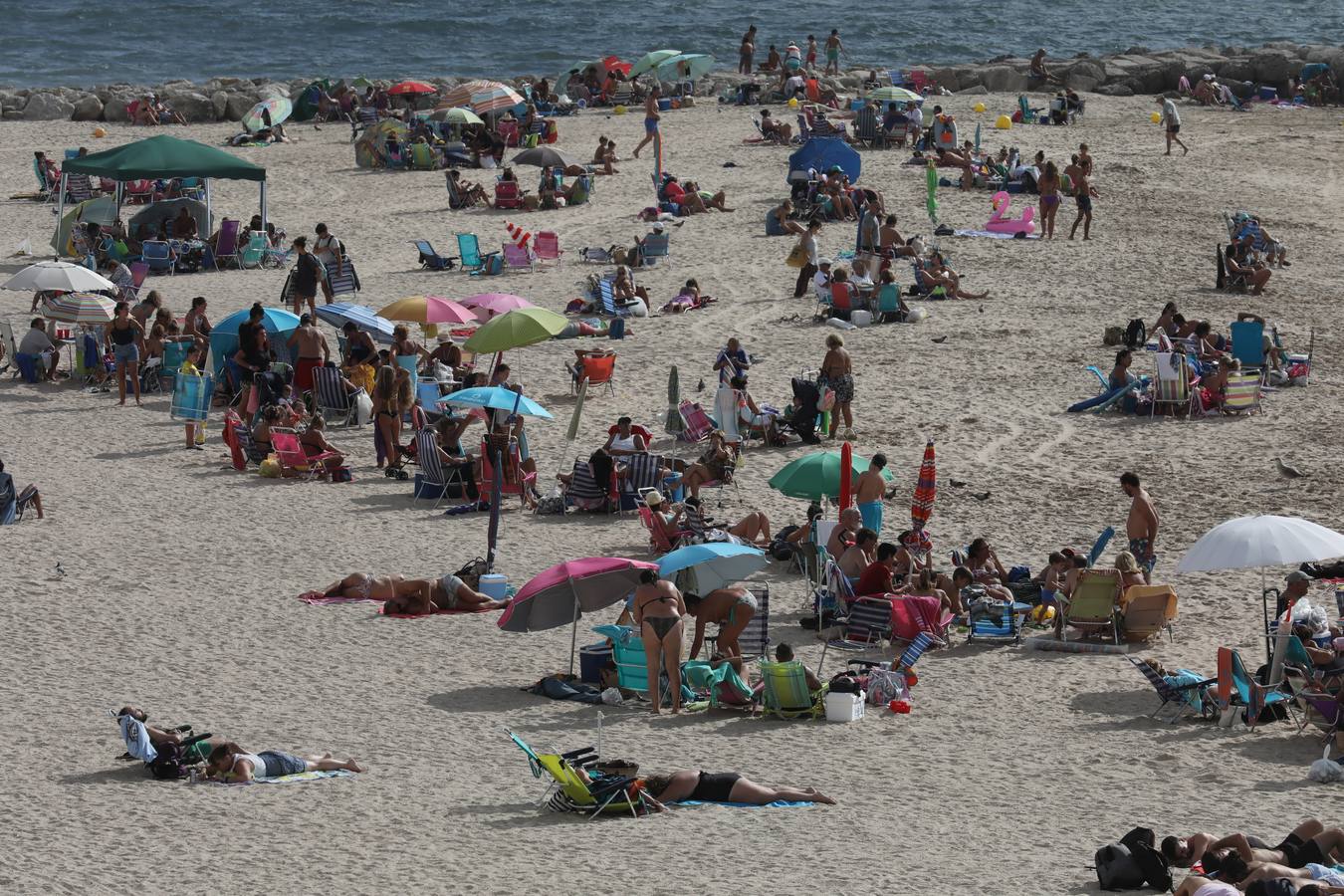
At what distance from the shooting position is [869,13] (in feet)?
228

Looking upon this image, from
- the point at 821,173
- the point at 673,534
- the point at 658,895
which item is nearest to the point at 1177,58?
the point at 821,173

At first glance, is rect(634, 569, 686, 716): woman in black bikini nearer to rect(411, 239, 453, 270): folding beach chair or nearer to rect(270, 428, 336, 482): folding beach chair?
rect(270, 428, 336, 482): folding beach chair

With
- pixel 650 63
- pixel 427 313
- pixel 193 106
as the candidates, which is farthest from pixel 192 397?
pixel 193 106

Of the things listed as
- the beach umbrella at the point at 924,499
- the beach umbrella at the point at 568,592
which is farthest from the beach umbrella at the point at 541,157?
the beach umbrella at the point at 568,592

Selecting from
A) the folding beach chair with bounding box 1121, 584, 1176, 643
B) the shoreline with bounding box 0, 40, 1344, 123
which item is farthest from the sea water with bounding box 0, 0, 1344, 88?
the folding beach chair with bounding box 1121, 584, 1176, 643

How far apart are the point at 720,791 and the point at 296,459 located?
8.04 metres

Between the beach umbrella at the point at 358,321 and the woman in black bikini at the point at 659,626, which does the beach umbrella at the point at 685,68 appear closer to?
the beach umbrella at the point at 358,321

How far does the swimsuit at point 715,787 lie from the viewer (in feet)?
34.1

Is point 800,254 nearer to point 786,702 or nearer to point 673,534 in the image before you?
point 673,534

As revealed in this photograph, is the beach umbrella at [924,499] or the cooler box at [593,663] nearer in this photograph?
the cooler box at [593,663]

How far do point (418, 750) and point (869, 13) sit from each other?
202ft

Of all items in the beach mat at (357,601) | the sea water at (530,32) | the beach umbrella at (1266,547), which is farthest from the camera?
the sea water at (530,32)

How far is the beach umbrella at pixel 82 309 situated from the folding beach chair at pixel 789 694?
1055 cm

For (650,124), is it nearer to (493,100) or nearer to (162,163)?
(493,100)
